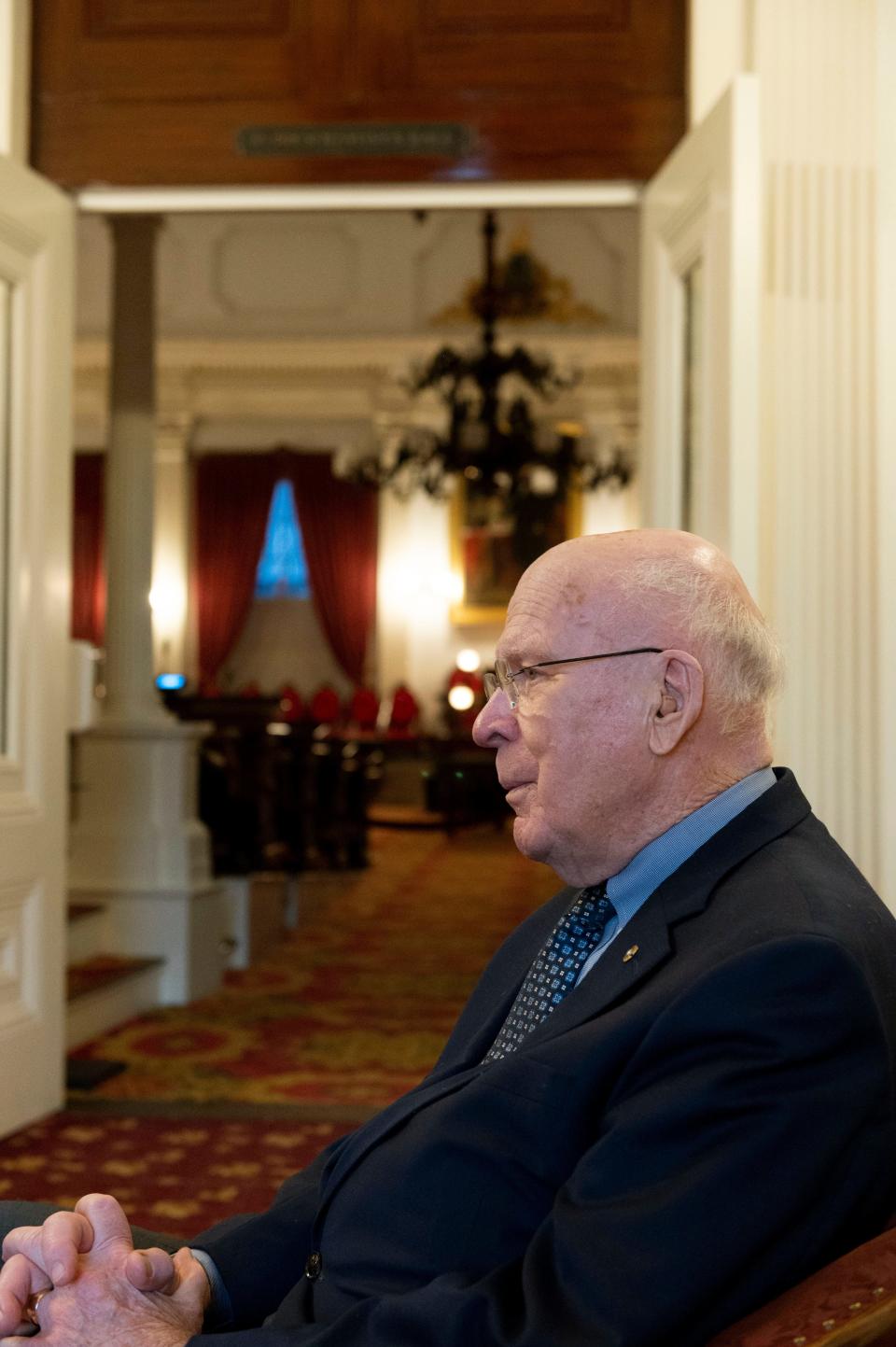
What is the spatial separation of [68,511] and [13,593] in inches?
13.6

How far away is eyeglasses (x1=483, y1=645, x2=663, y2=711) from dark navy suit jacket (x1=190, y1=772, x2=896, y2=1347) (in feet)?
0.62

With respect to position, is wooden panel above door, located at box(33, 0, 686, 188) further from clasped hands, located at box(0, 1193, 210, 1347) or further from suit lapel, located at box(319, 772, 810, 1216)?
clasped hands, located at box(0, 1193, 210, 1347)

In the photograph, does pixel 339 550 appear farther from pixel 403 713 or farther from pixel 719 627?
pixel 719 627

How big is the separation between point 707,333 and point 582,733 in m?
1.79

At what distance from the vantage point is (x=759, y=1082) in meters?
1.10

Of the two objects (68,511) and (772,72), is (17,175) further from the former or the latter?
(772,72)

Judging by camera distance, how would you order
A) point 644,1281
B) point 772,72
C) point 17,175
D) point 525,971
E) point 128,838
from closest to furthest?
point 644,1281
point 525,971
point 772,72
point 17,175
point 128,838

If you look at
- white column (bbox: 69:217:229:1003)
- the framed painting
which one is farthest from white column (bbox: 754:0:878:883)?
the framed painting

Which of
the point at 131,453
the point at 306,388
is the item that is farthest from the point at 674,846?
the point at 306,388

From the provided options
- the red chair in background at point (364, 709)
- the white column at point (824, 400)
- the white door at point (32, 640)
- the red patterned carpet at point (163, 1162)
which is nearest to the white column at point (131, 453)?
the white door at point (32, 640)

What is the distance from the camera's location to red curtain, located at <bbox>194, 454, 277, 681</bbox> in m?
15.4

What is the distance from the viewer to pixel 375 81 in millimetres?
3652

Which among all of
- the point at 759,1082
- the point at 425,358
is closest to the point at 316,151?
the point at 759,1082

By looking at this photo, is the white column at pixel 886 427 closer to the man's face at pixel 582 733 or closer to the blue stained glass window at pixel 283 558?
the man's face at pixel 582 733
